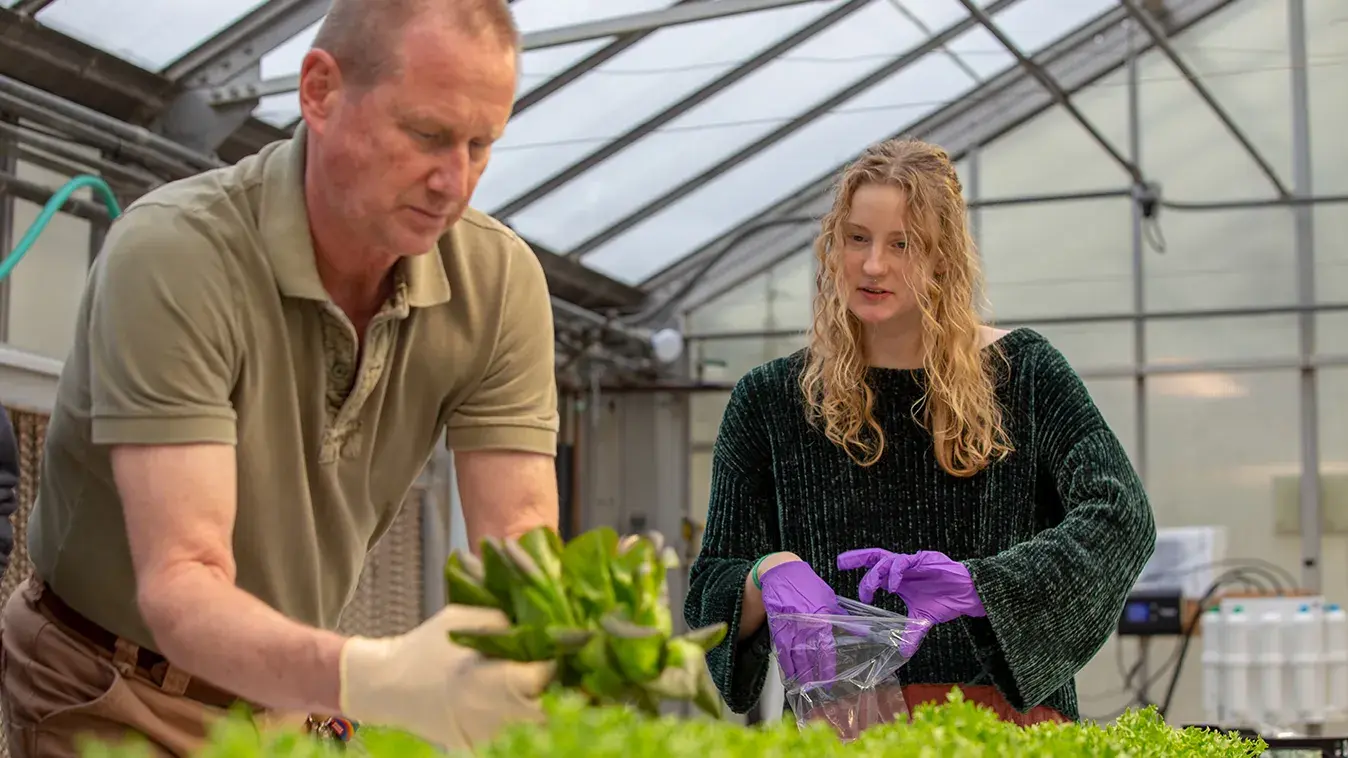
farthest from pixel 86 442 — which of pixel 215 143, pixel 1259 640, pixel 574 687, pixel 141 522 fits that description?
pixel 1259 640

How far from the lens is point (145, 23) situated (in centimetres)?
522

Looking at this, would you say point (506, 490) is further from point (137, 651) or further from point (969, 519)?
point (969, 519)

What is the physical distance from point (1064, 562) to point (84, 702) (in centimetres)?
100

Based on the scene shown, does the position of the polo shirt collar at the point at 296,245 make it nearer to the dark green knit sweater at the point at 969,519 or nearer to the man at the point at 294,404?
the man at the point at 294,404

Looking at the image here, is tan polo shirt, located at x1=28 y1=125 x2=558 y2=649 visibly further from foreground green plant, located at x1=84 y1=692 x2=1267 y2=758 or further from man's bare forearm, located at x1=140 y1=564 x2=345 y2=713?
foreground green plant, located at x1=84 y1=692 x2=1267 y2=758

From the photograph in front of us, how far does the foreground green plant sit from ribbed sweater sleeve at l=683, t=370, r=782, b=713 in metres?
0.55

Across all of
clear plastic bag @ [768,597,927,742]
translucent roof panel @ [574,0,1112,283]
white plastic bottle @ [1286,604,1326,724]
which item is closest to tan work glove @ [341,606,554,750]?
clear plastic bag @ [768,597,927,742]

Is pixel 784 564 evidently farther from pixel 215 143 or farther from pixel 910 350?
pixel 215 143

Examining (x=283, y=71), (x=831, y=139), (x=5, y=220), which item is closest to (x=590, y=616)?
(x=5, y=220)

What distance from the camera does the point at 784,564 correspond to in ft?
5.62

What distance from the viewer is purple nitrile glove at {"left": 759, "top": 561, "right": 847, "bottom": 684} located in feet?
5.36

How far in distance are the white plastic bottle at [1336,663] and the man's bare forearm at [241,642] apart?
5905 millimetres

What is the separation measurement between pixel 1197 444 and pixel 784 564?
7550mm

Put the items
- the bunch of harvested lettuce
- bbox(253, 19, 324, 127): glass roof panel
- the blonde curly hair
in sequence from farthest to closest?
bbox(253, 19, 324, 127): glass roof panel → the blonde curly hair → the bunch of harvested lettuce
